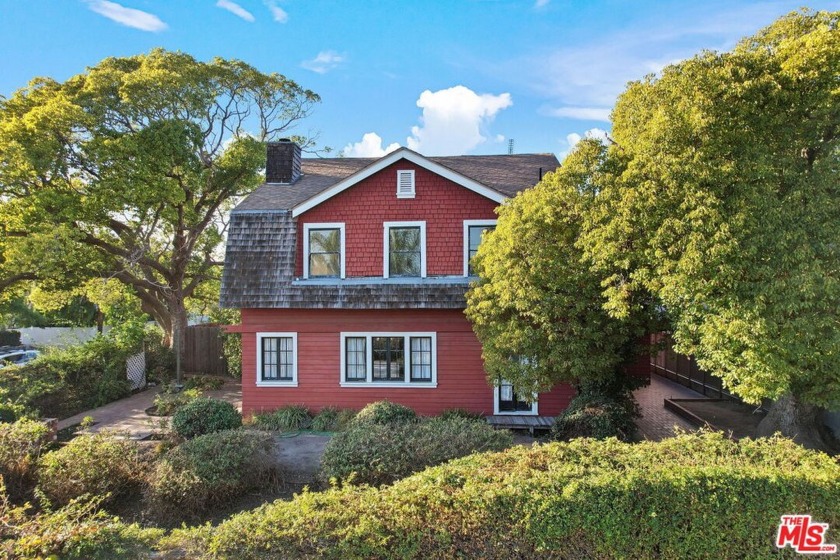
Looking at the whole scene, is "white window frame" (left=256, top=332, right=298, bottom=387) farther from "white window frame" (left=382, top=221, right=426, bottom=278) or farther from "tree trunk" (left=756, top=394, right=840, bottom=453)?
"tree trunk" (left=756, top=394, right=840, bottom=453)

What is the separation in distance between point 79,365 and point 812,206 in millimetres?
21142

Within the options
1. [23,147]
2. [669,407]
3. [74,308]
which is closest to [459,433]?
[669,407]

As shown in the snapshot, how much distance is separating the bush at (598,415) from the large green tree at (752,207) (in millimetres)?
2358

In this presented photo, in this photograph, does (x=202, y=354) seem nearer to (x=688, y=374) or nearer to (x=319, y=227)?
(x=319, y=227)

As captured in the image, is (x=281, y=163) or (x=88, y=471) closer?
(x=88, y=471)

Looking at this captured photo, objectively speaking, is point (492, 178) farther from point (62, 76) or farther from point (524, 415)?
point (62, 76)

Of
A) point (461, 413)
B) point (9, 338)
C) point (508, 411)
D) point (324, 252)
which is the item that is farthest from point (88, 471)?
point (9, 338)

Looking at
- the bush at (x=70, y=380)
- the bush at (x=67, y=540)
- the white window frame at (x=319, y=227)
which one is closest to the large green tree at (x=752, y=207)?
the white window frame at (x=319, y=227)

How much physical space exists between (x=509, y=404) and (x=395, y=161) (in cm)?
803

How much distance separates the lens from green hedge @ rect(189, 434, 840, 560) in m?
4.82

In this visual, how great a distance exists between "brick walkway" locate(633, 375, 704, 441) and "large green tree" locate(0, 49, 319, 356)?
750 inches

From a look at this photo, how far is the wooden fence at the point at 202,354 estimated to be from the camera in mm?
20984

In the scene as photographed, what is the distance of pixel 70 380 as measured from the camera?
15680 millimetres

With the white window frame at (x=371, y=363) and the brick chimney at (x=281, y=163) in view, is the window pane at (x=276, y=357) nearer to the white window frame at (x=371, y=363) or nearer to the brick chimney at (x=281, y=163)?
the white window frame at (x=371, y=363)
